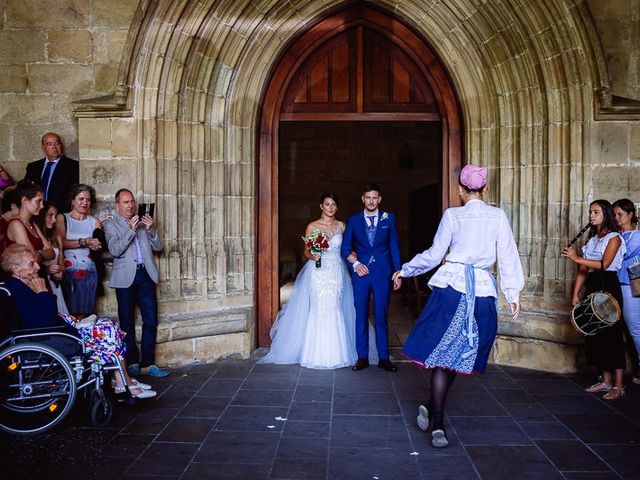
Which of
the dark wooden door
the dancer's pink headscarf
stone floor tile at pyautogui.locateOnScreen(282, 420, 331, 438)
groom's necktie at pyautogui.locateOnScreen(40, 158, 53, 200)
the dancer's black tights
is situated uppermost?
the dark wooden door

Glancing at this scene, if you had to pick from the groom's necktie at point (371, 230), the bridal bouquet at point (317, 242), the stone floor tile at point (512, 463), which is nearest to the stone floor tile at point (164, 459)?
the stone floor tile at point (512, 463)

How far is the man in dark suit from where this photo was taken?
615 centimetres

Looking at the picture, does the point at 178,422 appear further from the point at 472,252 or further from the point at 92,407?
the point at 472,252

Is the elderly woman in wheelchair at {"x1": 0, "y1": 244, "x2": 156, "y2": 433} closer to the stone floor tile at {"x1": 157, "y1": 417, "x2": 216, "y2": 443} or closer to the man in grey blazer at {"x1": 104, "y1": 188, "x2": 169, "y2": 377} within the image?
the stone floor tile at {"x1": 157, "y1": 417, "x2": 216, "y2": 443}

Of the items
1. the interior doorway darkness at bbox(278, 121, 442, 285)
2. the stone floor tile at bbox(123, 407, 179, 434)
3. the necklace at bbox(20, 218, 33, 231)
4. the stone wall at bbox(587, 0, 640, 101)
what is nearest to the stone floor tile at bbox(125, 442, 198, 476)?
the stone floor tile at bbox(123, 407, 179, 434)

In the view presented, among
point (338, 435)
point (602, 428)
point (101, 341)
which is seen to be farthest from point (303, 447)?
point (602, 428)

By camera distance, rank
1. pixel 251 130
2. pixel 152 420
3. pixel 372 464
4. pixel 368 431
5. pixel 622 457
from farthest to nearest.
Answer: pixel 251 130
pixel 152 420
pixel 368 431
pixel 622 457
pixel 372 464

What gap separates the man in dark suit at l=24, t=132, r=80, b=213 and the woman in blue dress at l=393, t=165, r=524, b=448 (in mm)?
3712

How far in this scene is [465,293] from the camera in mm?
4016

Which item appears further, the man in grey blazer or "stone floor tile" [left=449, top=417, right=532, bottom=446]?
the man in grey blazer

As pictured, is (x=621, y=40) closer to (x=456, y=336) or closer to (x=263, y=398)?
(x=456, y=336)

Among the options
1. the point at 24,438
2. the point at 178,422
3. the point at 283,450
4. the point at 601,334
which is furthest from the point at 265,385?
the point at 601,334

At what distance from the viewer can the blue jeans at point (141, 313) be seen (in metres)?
5.84

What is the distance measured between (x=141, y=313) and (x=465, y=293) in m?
3.19
